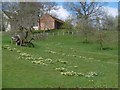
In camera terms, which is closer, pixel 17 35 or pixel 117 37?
pixel 17 35

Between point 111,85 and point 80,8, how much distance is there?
67204mm

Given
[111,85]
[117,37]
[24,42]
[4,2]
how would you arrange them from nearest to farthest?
[111,85] → [24,42] → [117,37] → [4,2]

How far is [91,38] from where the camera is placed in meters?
53.6

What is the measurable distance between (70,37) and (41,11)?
46.1 feet

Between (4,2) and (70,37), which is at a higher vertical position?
(4,2)

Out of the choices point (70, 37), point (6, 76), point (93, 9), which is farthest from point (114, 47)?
point (6, 76)

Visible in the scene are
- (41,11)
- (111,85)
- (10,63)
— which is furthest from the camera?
(41,11)

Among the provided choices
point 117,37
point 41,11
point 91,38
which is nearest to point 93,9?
point 41,11

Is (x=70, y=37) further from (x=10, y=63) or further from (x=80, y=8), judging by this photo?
(x=10, y=63)

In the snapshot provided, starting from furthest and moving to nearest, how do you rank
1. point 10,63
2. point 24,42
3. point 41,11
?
1. point 41,11
2. point 24,42
3. point 10,63

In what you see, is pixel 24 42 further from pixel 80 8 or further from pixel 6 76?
pixel 80 8

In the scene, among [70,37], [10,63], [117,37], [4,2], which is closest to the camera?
[10,63]

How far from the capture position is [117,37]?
46.8 meters

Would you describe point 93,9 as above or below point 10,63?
above
